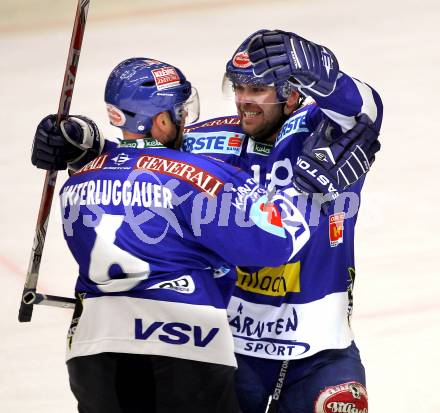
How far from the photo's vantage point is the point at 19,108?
866 cm

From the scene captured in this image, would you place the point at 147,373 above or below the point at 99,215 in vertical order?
below

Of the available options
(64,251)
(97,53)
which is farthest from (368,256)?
(97,53)

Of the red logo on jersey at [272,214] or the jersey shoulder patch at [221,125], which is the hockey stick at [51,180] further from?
the red logo on jersey at [272,214]

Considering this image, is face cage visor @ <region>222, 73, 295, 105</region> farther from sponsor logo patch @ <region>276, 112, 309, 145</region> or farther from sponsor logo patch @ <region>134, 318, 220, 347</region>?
sponsor logo patch @ <region>134, 318, 220, 347</region>

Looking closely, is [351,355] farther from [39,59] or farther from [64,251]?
[39,59]

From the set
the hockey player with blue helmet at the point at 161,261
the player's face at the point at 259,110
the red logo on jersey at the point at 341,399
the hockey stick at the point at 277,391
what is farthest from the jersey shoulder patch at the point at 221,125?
the red logo on jersey at the point at 341,399

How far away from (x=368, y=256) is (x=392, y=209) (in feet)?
1.83

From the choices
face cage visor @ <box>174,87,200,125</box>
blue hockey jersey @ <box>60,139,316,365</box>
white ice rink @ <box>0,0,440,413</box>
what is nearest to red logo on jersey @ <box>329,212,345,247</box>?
blue hockey jersey @ <box>60,139,316,365</box>

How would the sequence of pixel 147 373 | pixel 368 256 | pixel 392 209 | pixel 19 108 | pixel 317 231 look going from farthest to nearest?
pixel 19 108 < pixel 392 209 < pixel 368 256 < pixel 317 231 < pixel 147 373

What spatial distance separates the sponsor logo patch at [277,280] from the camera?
152 inches

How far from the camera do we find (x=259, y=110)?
3.86 meters

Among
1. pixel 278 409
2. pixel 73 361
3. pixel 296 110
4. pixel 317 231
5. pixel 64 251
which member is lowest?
pixel 64 251

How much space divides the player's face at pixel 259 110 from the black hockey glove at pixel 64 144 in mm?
477

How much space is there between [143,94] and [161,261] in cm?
49
